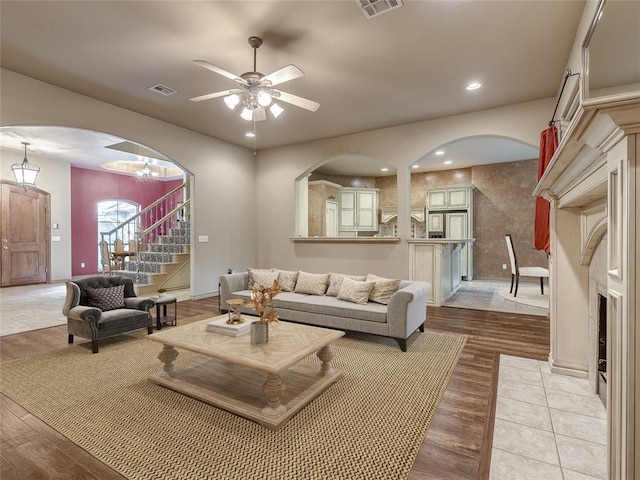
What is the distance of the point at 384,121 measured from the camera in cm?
545

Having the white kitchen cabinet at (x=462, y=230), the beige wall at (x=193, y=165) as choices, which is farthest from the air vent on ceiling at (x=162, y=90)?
the white kitchen cabinet at (x=462, y=230)

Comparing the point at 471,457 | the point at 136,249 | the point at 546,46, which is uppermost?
the point at 546,46

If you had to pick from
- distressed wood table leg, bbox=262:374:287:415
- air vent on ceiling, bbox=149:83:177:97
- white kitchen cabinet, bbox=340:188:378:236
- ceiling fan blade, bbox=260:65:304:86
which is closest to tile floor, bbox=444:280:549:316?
white kitchen cabinet, bbox=340:188:378:236

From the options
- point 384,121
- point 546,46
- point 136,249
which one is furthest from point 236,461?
point 136,249

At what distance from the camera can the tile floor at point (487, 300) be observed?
5305mm

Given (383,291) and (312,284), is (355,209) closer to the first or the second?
(312,284)

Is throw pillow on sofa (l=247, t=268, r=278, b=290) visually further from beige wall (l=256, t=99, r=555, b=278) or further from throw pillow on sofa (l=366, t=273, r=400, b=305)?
beige wall (l=256, t=99, r=555, b=278)

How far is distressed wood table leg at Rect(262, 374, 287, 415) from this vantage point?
2104 mm

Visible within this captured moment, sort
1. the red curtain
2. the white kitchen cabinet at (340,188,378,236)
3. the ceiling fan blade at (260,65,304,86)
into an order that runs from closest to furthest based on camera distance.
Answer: the ceiling fan blade at (260,65,304,86)
the red curtain
the white kitchen cabinet at (340,188,378,236)

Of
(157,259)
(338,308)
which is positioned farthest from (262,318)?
(157,259)

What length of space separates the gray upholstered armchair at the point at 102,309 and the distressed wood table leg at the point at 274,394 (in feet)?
7.57

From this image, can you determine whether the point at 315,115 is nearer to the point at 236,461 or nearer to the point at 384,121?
the point at 384,121

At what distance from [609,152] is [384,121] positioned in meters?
4.52

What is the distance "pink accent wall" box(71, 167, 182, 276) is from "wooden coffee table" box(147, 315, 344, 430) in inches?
323
